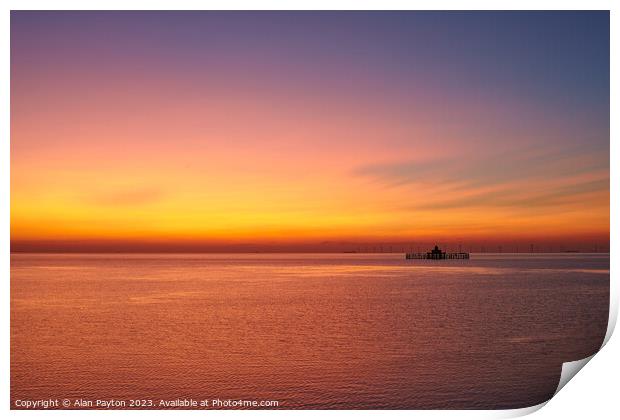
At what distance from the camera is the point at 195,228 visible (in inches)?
681

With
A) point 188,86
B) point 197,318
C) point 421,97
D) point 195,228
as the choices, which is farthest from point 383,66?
→ point 195,228

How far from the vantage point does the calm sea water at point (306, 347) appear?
6.32m

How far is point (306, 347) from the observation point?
8523mm

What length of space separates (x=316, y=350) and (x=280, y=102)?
4.62 metres

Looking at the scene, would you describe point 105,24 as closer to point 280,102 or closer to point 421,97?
point 280,102

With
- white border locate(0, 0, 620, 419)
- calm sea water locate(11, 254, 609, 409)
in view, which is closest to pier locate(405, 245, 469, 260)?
calm sea water locate(11, 254, 609, 409)

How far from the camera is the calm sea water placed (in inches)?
249
